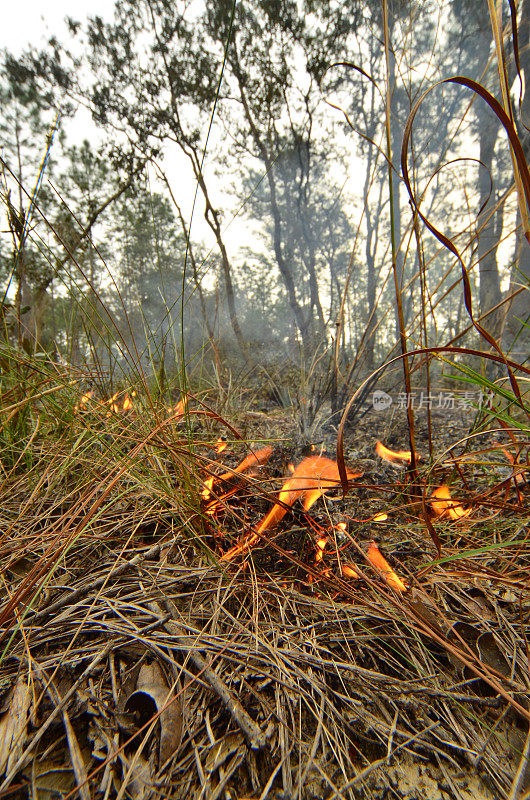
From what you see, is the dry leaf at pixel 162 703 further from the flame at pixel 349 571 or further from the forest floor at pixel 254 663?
the flame at pixel 349 571

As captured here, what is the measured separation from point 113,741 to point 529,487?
3.43 feet

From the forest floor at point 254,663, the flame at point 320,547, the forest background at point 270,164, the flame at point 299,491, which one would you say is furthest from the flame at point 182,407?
the forest background at point 270,164

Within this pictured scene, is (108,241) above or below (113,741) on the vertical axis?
above

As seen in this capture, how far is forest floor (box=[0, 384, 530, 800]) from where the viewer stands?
0.38 metres

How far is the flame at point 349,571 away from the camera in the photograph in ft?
2.19

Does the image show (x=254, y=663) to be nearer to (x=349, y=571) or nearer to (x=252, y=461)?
(x=349, y=571)

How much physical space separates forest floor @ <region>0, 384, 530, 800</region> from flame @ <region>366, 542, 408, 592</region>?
0.02 meters

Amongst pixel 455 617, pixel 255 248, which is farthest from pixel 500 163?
pixel 455 617

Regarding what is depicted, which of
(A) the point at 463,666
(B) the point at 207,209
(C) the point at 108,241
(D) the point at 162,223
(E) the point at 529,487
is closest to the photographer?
(A) the point at 463,666

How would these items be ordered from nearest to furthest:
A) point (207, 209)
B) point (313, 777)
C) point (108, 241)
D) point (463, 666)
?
1. point (313, 777)
2. point (463, 666)
3. point (207, 209)
4. point (108, 241)

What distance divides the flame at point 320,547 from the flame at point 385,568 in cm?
10

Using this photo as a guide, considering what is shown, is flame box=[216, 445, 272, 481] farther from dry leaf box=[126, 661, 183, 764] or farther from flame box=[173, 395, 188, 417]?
dry leaf box=[126, 661, 183, 764]

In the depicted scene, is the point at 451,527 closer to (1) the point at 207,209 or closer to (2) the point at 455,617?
(2) the point at 455,617

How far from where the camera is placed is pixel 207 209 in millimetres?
2896
